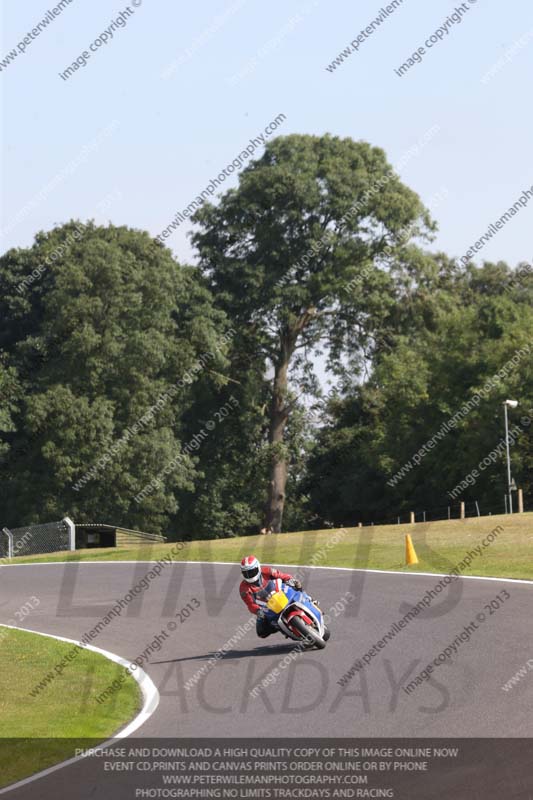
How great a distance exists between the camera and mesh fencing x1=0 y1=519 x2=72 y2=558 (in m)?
44.6

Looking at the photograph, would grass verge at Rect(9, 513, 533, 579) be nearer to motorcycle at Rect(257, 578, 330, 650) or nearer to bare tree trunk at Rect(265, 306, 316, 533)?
motorcycle at Rect(257, 578, 330, 650)

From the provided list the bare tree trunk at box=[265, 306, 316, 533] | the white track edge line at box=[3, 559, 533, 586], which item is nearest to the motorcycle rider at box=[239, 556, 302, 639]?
the white track edge line at box=[3, 559, 533, 586]

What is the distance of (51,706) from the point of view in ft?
47.5

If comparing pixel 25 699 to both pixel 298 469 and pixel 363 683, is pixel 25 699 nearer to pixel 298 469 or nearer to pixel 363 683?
pixel 363 683

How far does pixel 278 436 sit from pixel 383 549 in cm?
2657

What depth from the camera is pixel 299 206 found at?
6066cm

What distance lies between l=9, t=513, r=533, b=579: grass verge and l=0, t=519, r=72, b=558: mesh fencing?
2.51 m

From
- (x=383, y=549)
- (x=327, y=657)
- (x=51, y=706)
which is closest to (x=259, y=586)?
(x=327, y=657)

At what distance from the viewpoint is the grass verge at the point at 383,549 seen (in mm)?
29328

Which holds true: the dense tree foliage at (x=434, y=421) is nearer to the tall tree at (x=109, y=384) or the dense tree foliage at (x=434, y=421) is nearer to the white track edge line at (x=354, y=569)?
the tall tree at (x=109, y=384)

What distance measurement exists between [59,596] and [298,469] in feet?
144

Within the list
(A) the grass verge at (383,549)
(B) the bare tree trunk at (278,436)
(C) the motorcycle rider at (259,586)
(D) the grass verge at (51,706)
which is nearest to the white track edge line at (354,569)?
(A) the grass verge at (383,549)

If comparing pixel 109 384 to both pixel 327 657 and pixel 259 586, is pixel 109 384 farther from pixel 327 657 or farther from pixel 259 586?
pixel 327 657
